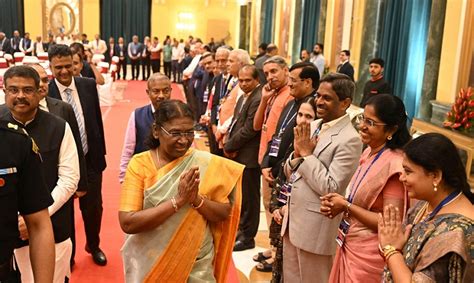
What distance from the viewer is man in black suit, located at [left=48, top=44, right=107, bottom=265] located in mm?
3719

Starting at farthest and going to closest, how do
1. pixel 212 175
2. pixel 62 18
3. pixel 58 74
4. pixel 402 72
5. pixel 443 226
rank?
pixel 62 18 → pixel 402 72 → pixel 58 74 → pixel 212 175 → pixel 443 226

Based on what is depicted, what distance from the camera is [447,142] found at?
192 cm

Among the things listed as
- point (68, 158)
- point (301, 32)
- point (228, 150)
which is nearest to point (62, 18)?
point (301, 32)

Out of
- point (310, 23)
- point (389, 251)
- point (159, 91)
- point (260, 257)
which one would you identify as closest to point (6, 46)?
point (310, 23)

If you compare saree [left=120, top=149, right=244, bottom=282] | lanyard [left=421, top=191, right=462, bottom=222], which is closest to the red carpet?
saree [left=120, top=149, right=244, bottom=282]

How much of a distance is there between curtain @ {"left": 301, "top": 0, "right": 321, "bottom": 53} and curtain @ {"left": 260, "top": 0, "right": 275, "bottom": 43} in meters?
4.57

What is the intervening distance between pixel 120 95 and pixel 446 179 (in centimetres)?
1361

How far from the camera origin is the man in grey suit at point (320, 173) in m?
2.76

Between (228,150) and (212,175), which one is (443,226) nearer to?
(212,175)

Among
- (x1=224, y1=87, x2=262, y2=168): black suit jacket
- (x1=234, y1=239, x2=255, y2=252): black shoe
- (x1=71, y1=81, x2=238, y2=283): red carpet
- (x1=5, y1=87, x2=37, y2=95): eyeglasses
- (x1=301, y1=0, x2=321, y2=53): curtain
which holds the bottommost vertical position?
(x1=71, y1=81, x2=238, y2=283): red carpet

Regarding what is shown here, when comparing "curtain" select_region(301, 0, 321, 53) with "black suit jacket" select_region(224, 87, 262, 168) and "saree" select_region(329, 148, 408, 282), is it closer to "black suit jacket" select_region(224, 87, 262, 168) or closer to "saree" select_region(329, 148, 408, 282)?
"black suit jacket" select_region(224, 87, 262, 168)

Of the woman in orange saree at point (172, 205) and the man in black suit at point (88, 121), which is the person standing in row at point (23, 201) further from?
the man in black suit at point (88, 121)

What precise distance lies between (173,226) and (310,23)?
12.7 meters

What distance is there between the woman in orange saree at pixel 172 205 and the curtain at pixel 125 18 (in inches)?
965
